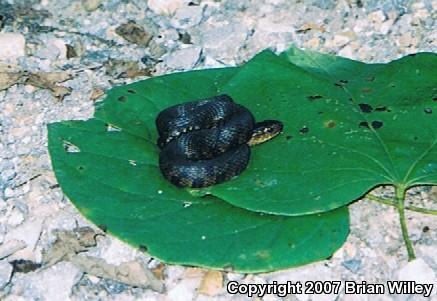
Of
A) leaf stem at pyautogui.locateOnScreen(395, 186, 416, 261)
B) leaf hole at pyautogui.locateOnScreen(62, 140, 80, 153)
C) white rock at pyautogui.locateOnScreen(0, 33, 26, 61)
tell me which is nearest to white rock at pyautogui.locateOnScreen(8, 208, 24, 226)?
leaf hole at pyautogui.locateOnScreen(62, 140, 80, 153)

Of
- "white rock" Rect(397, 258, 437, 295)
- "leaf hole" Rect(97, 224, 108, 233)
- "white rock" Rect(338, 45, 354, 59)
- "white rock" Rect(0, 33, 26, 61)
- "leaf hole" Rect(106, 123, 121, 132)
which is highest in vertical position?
"white rock" Rect(338, 45, 354, 59)

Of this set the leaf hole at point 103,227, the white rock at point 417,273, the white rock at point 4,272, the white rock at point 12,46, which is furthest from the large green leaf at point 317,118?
the white rock at point 4,272

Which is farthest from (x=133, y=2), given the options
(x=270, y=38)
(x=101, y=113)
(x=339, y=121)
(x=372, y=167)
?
(x=372, y=167)

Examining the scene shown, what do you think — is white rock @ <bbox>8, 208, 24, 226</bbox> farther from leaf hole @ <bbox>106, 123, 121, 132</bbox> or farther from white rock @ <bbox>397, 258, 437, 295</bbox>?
white rock @ <bbox>397, 258, 437, 295</bbox>

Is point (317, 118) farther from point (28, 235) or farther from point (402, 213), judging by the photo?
point (28, 235)

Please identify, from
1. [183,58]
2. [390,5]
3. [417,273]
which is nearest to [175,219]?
[417,273]

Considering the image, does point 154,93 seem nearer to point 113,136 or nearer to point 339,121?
point 113,136

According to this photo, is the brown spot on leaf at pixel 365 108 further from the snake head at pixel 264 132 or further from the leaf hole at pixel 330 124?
the snake head at pixel 264 132
